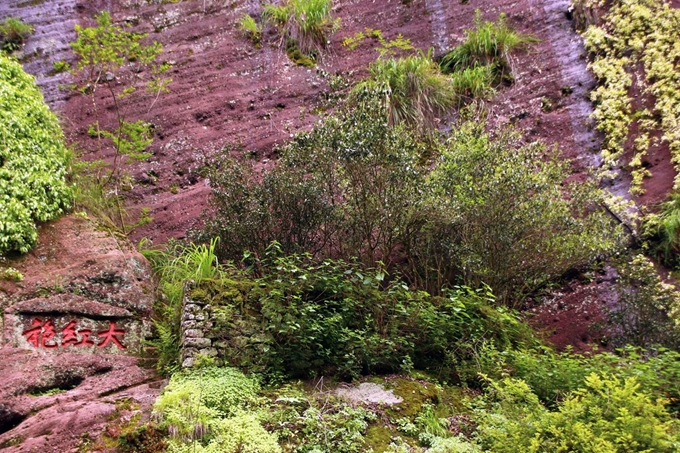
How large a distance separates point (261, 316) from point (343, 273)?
0.95 meters

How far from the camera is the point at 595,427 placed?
3.71m

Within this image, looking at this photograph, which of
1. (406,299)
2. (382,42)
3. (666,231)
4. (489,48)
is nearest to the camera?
(406,299)

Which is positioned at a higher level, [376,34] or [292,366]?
[376,34]

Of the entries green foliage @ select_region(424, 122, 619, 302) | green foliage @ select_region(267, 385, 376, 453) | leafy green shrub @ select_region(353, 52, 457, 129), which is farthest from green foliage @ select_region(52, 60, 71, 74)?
green foliage @ select_region(267, 385, 376, 453)

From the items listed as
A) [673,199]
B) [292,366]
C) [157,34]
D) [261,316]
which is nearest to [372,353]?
[292,366]

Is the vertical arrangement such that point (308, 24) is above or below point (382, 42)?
above

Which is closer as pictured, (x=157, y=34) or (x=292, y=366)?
(x=292, y=366)

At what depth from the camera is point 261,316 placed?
228 inches

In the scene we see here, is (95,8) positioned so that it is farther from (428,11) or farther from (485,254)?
(485,254)

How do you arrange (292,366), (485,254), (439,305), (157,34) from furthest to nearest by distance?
(157,34) < (485,254) < (439,305) < (292,366)

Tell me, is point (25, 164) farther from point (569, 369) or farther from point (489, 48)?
point (489, 48)

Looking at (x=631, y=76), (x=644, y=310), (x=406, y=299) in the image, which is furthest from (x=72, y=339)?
(x=631, y=76)

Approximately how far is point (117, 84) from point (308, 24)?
4168 millimetres

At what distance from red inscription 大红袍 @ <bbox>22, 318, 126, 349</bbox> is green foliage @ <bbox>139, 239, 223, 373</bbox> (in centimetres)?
46
